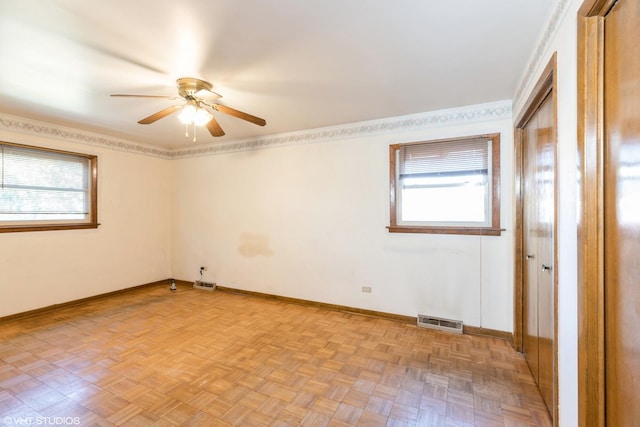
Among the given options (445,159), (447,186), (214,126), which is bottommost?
(447,186)

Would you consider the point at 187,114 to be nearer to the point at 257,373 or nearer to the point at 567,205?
the point at 257,373

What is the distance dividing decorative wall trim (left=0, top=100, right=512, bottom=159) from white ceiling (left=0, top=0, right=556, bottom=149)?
0.13 meters

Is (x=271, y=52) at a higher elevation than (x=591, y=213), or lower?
higher

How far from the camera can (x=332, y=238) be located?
12.6ft

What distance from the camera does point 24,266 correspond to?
11.5 ft

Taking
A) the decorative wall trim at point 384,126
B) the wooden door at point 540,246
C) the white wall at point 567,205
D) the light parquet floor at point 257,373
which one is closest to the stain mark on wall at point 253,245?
the light parquet floor at point 257,373

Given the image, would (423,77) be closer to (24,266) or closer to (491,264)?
(491,264)

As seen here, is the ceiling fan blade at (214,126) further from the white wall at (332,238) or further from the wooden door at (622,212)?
the wooden door at (622,212)

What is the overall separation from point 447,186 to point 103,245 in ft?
16.1

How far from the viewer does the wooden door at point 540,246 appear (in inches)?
70.7

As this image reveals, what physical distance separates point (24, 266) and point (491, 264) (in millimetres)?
5505

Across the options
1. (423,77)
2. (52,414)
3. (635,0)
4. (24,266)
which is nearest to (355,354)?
(52,414)

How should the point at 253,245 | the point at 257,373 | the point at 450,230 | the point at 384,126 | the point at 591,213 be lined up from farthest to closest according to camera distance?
the point at 253,245 < the point at 384,126 < the point at 450,230 < the point at 257,373 < the point at 591,213

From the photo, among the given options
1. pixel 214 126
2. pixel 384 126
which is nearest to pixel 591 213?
pixel 384 126
